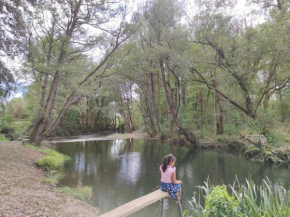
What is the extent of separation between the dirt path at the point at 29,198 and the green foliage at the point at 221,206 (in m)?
3.59

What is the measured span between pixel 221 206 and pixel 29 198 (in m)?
4.82

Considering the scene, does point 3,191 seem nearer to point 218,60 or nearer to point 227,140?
point 218,60

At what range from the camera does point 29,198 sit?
539 centimetres

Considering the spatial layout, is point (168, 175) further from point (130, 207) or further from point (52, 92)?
point (52, 92)

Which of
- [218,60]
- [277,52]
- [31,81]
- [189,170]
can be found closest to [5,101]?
[31,81]

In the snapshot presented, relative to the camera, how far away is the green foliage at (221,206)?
2611 mm

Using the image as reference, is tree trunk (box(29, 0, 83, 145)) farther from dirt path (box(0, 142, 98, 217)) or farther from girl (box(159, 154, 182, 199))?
girl (box(159, 154, 182, 199))

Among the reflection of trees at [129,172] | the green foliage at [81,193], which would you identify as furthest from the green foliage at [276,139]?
the green foliage at [81,193]

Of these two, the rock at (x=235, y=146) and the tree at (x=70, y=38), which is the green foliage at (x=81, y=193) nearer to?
the tree at (x=70, y=38)

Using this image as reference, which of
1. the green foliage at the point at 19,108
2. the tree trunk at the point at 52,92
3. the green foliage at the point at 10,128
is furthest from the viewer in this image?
the green foliage at the point at 19,108

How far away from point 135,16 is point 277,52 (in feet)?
29.8

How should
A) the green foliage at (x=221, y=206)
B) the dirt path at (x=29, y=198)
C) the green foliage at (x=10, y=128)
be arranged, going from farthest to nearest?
the green foliage at (x=10, y=128), the dirt path at (x=29, y=198), the green foliage at (x=221, y=206)

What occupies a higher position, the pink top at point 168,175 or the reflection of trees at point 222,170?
the pink top at point 168,175

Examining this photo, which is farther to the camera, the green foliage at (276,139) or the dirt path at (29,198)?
the green foliage at (276,139)
